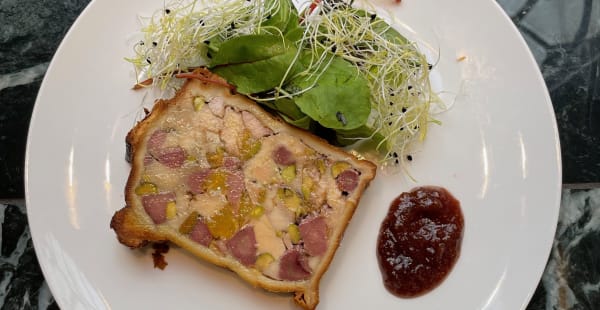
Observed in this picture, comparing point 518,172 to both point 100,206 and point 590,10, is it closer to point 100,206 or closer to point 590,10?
point 590,10

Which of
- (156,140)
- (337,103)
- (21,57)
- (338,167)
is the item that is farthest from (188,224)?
(21,57)

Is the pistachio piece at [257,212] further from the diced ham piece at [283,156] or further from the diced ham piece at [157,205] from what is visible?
the diced ham piece at [157,205]

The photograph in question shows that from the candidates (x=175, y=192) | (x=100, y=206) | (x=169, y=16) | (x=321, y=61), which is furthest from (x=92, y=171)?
(x=321, y=61)

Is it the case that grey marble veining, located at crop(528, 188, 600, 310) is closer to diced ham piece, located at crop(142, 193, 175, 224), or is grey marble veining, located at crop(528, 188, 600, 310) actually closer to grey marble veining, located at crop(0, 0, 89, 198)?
diced ham piece, located at crop(142, 193, 175, 224)

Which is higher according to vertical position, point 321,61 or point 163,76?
point 321,61

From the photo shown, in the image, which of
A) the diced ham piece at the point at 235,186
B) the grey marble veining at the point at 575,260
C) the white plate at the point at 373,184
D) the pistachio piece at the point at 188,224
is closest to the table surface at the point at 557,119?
the grey marble veining at the point at 575,260

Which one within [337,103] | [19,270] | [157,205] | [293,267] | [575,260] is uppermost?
[337,103]

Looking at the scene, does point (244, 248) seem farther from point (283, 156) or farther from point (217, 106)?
point (217, 106)
